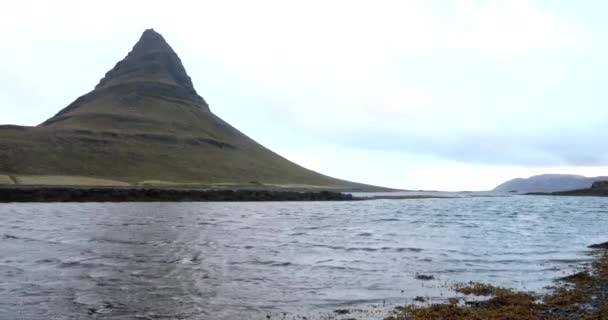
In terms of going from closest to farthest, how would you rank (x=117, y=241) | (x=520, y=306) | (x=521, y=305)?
(x=520, y=306), (x=521, y=305), (x=117, y=241)

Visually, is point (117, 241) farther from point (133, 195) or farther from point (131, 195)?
point (133, 195)

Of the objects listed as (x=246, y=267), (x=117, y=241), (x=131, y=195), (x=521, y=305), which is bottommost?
(x=246, y=267)

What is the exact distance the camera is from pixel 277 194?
159125 mm

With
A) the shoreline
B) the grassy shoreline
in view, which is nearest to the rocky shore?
the shoreline

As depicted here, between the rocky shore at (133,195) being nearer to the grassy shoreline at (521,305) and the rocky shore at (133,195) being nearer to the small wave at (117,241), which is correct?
the small wave at (117,241)

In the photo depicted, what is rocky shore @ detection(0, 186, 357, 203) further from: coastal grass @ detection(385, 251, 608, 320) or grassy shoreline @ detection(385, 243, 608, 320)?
coastal grass @ detection(385, 251, 608, 320)

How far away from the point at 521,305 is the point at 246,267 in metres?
17.4

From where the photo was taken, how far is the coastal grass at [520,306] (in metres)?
19.1

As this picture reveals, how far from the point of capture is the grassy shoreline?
62.7 feet

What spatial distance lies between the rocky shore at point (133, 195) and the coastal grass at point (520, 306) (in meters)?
109

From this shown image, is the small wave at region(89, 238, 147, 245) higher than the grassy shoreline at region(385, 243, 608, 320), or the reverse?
the grassy shoreline at region(385, 243, 608, 320)

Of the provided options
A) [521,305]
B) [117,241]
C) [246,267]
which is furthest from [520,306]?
[117,241]

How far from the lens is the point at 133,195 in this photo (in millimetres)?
129750

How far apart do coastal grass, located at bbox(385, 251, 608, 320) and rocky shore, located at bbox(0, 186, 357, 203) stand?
109 meters
